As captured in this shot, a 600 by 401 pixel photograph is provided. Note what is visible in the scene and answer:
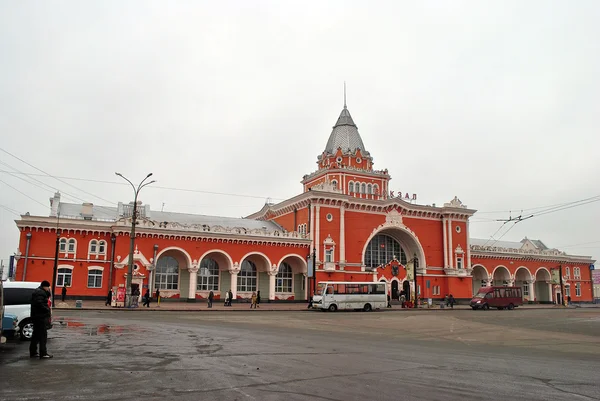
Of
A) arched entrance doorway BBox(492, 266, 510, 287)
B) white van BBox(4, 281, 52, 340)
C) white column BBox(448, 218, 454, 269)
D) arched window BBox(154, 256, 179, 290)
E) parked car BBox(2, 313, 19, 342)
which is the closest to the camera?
parked car BBox(2, 313, 19, 342)

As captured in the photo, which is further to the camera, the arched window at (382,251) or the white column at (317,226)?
the arched window at (382,251)

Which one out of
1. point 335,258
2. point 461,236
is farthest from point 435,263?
point 335,258

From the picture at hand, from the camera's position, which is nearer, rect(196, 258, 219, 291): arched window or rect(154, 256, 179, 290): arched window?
rect(154, 256, 179, 290): arched window

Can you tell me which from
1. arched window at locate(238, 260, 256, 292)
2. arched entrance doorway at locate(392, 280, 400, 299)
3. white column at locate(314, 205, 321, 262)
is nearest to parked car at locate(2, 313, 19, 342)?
arched window at locate(238, 260, 256, 292)

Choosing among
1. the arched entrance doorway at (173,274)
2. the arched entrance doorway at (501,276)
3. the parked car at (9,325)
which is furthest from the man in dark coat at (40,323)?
the arched entrance doorway at (501,276)

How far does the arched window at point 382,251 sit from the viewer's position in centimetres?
5481

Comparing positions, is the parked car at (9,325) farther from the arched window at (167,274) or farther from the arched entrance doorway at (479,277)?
the arched entrance doorway at (479,277)

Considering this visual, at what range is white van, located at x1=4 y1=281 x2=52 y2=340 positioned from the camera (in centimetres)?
1385

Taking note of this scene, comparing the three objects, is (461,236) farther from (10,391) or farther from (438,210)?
(10,391)

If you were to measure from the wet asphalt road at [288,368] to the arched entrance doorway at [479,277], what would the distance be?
159ft

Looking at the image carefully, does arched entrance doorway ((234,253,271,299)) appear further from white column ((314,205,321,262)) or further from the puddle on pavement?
the puddle on pavement

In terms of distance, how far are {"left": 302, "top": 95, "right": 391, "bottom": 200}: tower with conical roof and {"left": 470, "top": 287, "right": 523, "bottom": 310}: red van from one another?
15.2 m

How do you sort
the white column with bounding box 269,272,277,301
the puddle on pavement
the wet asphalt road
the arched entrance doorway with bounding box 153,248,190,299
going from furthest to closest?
1. the white column with bounding box 269,272,277,301
2. the arched entrance doorway with bounding box 153,248,190,299
3. the puddle on pavement
4. the wet asphalt road

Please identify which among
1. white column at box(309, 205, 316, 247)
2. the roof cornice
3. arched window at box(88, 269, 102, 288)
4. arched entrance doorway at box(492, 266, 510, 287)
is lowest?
arched window at box(88, 269, 102, 288)
